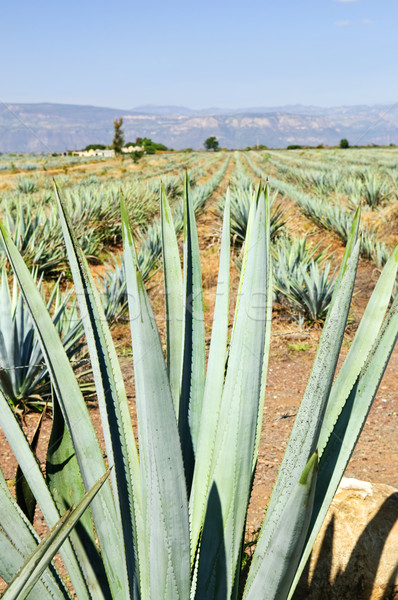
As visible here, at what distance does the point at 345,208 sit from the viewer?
9344 mm

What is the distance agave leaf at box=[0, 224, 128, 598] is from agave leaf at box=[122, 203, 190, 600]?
0.42 feet

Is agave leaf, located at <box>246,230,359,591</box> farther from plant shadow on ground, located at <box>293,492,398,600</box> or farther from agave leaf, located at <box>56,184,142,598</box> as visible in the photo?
plant shadow on ground, located at <box>293,492,398,600</box>

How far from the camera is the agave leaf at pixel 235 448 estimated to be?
3.18 ft

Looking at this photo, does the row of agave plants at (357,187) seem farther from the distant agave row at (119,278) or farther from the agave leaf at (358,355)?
the agave leaf at (358,355)

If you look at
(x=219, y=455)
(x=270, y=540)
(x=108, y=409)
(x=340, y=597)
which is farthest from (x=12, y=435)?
(x=340, y=597)

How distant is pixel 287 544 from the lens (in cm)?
83

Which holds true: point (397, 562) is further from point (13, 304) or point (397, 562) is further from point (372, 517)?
point (13, 304)

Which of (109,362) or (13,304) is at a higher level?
(109,362)

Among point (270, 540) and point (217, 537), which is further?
point (217, 537)

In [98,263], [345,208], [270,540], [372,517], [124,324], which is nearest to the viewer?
[270,540]

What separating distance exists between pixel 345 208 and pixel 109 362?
899cm

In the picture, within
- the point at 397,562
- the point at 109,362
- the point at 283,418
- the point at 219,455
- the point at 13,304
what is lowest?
the point at 283,418

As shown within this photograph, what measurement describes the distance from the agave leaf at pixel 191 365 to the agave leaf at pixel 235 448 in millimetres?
165

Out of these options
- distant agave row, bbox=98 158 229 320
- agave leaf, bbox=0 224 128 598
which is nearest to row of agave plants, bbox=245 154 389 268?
distant agave row, bbox=98 158 229 320
